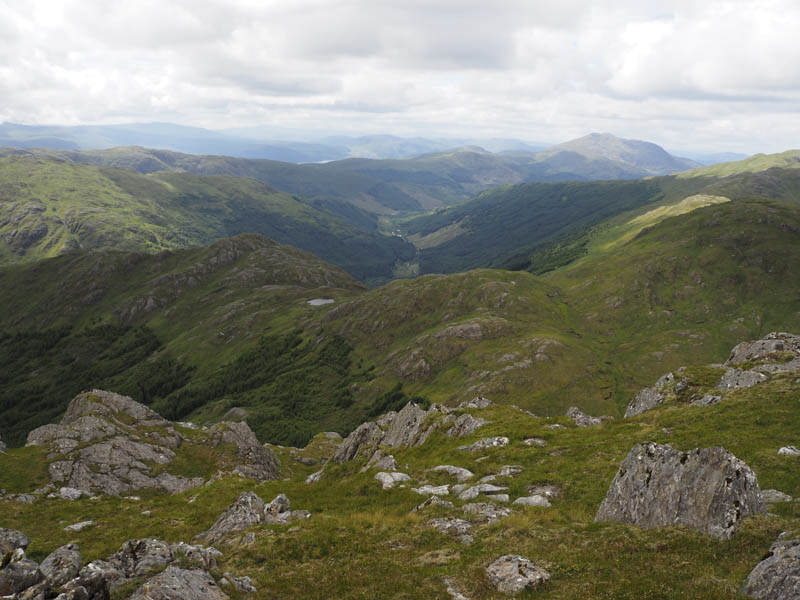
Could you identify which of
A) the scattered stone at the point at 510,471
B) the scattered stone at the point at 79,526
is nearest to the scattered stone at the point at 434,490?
the scattered stone at the point at 510,471

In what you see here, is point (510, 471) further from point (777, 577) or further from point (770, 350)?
point (770, 350)

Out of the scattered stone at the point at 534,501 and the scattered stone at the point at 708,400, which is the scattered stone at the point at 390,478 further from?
the scattered stone at the point at 708,400

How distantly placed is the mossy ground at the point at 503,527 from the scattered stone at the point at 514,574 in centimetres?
65

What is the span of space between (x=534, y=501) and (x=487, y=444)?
17064 millimetres

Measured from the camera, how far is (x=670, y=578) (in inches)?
741

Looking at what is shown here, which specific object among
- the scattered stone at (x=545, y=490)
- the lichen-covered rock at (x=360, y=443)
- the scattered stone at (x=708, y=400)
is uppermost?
the scattered stone at (x=708, y=400)

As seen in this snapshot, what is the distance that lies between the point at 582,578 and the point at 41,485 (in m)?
80.5

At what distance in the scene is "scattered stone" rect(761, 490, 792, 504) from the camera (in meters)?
25.5

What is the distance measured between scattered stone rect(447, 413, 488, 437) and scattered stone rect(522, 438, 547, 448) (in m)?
9.95

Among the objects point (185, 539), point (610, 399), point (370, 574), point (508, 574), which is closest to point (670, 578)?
point (508, 574)

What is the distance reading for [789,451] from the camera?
3203 cm

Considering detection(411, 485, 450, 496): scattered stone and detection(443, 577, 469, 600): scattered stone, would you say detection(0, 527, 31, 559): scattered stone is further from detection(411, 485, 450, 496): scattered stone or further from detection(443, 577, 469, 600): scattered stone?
detection(443, 577, 469, 600): scattered stone

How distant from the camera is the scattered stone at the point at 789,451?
31.7 metres

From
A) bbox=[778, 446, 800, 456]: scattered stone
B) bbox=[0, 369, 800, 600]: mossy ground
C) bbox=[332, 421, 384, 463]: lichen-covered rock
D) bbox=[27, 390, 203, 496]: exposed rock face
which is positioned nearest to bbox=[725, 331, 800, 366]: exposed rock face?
bbox=[0, 369, 800, 600]: mossy ground
